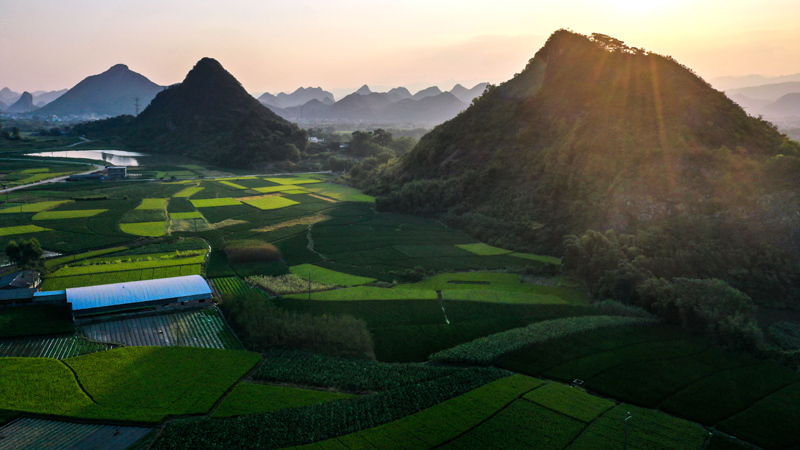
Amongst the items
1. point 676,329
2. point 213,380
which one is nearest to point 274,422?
point 213,380

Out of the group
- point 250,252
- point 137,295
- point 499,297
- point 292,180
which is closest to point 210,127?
point 292,180

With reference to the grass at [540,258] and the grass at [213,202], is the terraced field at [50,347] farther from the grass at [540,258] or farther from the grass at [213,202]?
the grass at [213,202]

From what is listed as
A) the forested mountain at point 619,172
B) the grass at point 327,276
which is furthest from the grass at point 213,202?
the grass at point 327,276

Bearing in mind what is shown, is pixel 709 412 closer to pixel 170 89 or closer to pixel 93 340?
pixel 93 340

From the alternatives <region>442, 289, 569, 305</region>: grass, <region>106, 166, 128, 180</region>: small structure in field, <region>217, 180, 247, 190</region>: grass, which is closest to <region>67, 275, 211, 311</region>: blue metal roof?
<region>442, 289, 569, 305</region>: grass

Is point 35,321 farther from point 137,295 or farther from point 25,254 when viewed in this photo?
point 25,254

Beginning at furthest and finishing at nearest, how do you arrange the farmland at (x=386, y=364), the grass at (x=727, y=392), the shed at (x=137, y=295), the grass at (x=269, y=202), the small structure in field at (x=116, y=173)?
the small structure in field at (x=116, y=173) < the grass at (x=269, y=202) < the shed at (x=137, y=295) < the grass at (x=727, y=392) < the farmland at (x=386, y=364)
